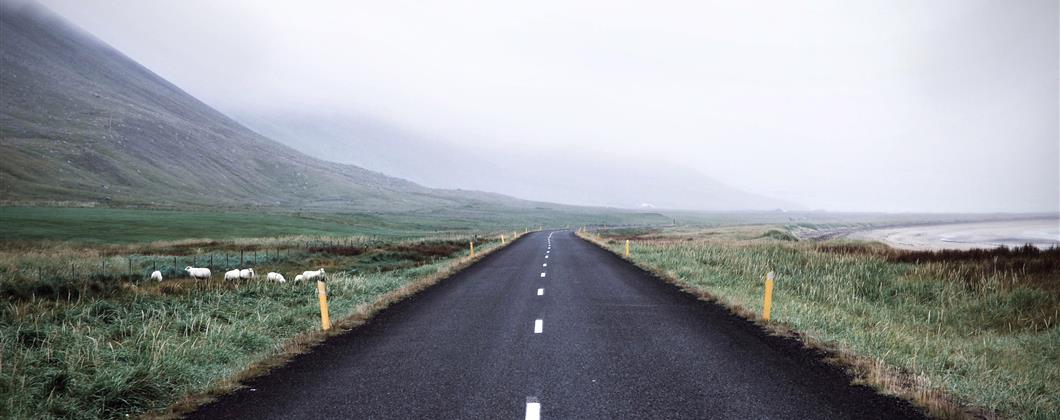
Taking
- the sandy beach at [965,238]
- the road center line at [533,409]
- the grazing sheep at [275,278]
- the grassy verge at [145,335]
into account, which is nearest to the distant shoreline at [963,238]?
the sandy beach at [965,238]

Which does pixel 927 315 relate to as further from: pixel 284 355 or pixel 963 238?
pixel 963 238

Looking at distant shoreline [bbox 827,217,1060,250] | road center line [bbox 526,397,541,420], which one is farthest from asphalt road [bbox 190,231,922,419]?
distant shoreline [bbox 827,217,1060,250]

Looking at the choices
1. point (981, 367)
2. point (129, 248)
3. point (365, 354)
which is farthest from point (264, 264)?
point (981, 367)

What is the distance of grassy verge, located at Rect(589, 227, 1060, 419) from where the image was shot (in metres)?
7.22

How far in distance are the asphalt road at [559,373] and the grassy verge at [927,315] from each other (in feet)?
2.96

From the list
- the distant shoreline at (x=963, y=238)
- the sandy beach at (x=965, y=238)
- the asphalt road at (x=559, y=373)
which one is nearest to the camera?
the asphalt road at (x=559, y=373)

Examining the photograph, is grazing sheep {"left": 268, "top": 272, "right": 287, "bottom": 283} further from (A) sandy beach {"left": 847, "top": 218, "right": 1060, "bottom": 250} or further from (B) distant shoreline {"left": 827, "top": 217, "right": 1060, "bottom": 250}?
(A) sandy beach {"left": 847, "top": 218, "right": 1060, "bottom": 250}

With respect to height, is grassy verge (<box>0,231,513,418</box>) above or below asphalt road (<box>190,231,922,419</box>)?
below

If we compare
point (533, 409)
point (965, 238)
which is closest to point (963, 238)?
point (965, 238)

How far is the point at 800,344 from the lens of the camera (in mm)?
9672

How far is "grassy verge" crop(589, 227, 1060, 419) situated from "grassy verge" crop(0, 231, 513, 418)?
32.3 ft

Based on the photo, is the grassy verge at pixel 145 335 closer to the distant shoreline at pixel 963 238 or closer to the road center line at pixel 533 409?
the road center line at pixel 533 409

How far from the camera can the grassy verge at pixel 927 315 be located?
7223mm

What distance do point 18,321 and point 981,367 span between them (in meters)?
18.6
